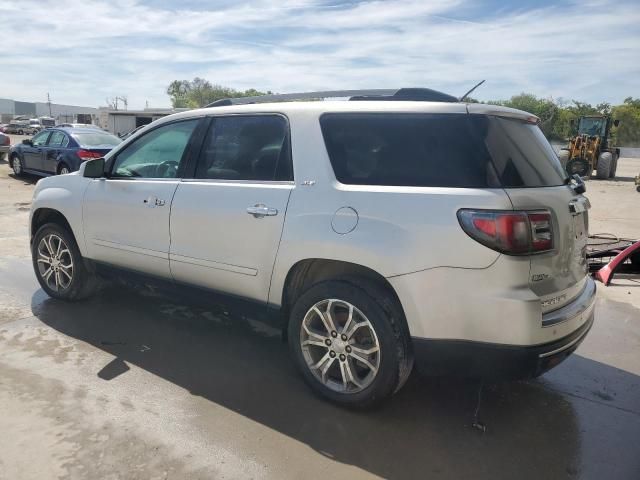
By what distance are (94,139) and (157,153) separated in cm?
946

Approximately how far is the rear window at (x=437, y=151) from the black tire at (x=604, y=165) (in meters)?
21.0

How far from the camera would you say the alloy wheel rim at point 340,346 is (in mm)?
3053

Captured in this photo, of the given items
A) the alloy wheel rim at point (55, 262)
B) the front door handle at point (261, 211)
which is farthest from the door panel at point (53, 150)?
the front door handle at point (261, 211)

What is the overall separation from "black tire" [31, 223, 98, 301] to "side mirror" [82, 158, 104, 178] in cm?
70

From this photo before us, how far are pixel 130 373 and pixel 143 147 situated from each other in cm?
182

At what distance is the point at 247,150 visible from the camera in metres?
3.64

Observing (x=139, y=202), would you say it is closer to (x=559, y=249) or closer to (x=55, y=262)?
(x=55, y=262)

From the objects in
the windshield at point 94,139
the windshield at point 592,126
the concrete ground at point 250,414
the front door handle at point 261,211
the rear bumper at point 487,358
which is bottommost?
the concrete ground at point 250,414

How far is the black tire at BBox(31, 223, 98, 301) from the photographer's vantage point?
15.5 ft

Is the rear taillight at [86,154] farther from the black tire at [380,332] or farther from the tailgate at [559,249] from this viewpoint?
the tailgate at [559,249]

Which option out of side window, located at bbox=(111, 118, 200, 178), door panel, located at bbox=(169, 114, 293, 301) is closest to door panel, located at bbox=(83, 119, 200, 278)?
side window, located at bbox=(111, 118, 200, 178)

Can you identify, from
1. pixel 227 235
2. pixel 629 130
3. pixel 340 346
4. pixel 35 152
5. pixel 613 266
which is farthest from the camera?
pixel 629 130

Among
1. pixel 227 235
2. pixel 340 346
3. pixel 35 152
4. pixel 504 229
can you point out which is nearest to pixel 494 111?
pixel 504 229

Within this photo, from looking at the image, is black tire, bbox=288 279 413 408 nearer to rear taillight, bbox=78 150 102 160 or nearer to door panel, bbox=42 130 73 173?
rear taillight, bbox=78 150 102 160
